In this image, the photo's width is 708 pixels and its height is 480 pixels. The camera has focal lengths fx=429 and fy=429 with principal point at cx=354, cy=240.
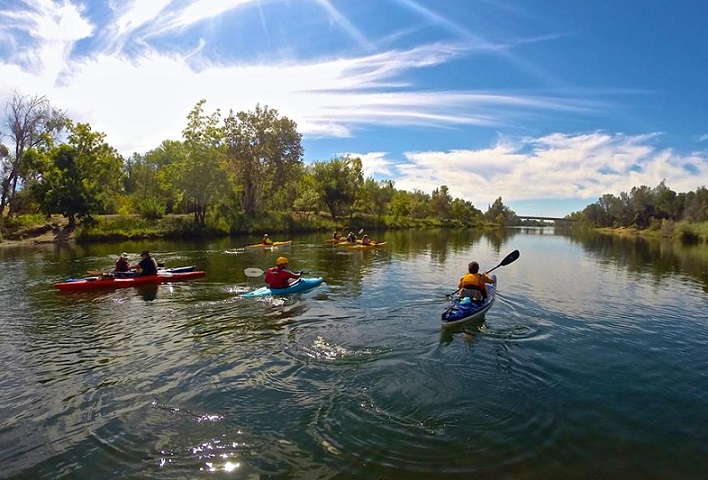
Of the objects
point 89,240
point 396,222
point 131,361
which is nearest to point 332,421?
point 131,361

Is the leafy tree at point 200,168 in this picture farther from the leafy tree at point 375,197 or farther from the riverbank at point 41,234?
the leafy tree at point 375,197

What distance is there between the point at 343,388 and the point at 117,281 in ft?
48.5

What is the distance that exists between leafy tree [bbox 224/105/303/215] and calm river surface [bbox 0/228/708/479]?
45519 mm

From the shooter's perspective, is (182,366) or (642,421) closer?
(642,421)

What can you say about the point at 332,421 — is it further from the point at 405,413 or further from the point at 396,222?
the point at 396,222

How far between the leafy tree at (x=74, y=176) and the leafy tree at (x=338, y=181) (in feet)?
131

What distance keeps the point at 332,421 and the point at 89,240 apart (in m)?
43.4

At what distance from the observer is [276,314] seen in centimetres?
1536

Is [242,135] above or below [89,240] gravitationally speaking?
above

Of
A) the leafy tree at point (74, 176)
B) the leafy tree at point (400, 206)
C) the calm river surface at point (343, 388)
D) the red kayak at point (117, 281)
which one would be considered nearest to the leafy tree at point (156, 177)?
the leafy tree at point (74, 176)

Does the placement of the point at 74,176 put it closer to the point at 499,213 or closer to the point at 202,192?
the point at 202,192

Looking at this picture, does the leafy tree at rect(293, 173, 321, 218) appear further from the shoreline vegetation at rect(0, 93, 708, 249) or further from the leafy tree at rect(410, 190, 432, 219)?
the leafy tree at rect(410, 190, 432, 219)

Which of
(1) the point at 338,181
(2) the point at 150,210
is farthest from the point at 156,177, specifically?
(1) the point at 338,181

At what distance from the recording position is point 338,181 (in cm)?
7994
